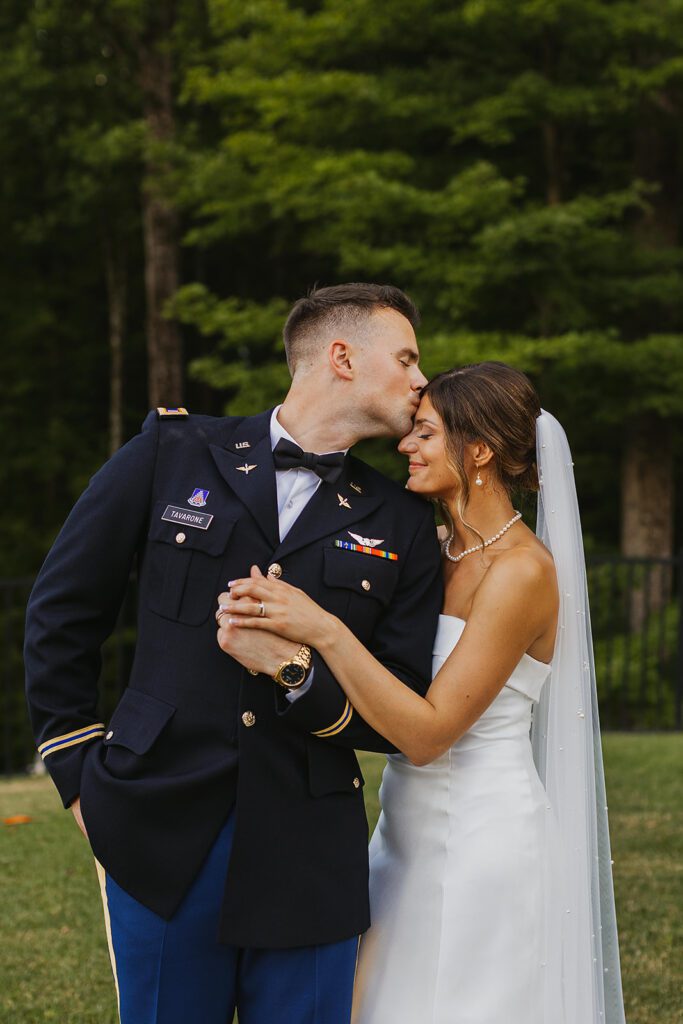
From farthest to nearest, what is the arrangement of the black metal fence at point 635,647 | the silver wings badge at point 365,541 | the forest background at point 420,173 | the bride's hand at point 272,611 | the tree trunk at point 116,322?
the tree trunk at point 116,322, the forest background at point 420,173, the black metal fence at point 635,647, the silver wings badge at point 365,541, the bride's hand at point 272,611

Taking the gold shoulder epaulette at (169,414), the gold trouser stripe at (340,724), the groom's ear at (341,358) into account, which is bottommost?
the gold trouser stripe at (340,724)

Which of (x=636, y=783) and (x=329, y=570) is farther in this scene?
(x=636, y=783)

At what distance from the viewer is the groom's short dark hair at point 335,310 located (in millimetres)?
2891

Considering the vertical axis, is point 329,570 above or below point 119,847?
above

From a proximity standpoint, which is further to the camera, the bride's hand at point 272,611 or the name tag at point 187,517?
the name tag at point 187,517

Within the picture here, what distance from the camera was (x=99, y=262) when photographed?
21922 mm

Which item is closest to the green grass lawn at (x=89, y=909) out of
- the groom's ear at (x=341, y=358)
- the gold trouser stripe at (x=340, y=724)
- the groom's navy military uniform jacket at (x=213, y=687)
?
the groom's navy military uniform jacket at (x=213, y=687)

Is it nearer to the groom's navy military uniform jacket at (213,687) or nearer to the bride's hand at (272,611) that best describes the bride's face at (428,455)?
the groom's navy military uniform jacket at (213,687)

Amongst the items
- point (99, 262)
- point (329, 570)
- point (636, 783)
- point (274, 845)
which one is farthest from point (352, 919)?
point (99, 262)

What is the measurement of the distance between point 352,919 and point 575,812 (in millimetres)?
695

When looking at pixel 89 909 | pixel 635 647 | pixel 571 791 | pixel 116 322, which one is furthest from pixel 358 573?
pixel 116 322

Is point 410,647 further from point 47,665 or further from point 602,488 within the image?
point 602,488

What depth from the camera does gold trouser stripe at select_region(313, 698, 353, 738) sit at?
2.48 meters

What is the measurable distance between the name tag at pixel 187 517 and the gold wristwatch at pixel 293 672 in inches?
14.6
